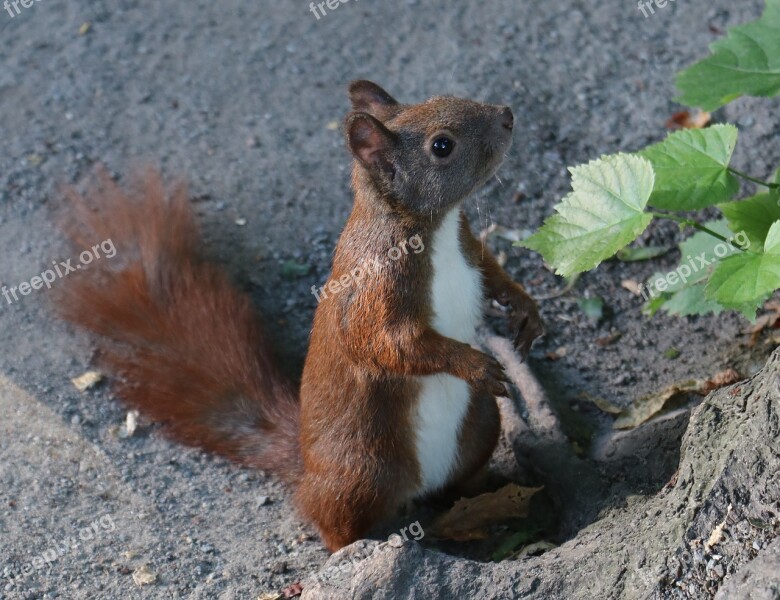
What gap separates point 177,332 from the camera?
3.43 m

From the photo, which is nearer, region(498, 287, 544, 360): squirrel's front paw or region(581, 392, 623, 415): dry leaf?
region(498, 287, 544, 360): squirrel's front paw

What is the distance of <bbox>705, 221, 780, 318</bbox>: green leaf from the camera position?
7.37 ft

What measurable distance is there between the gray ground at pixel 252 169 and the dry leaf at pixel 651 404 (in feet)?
0.29

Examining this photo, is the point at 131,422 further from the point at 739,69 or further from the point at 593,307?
the point at 739,69

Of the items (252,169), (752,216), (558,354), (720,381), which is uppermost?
(252,169)

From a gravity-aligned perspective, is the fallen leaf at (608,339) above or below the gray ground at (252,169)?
below

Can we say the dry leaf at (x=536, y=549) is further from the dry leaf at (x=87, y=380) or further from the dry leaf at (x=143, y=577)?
the dry leaf at (x=87, y=380)

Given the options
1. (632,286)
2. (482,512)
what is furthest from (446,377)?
(632,286)

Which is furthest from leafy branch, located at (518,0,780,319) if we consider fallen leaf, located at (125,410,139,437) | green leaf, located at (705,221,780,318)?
fallen leaf, located at (125,410,139,437)

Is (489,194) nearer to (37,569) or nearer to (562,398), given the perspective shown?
(562,398)

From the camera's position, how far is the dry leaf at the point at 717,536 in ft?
7.34

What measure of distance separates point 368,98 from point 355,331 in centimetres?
66

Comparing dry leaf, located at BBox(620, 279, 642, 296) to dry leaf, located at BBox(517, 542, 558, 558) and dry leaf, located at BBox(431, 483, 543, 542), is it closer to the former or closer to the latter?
dry leaf, located at BBox(431, 483, 543, 542)

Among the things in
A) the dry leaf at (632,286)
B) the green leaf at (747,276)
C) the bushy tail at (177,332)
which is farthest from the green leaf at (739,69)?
the bushy tail at (177,332)
